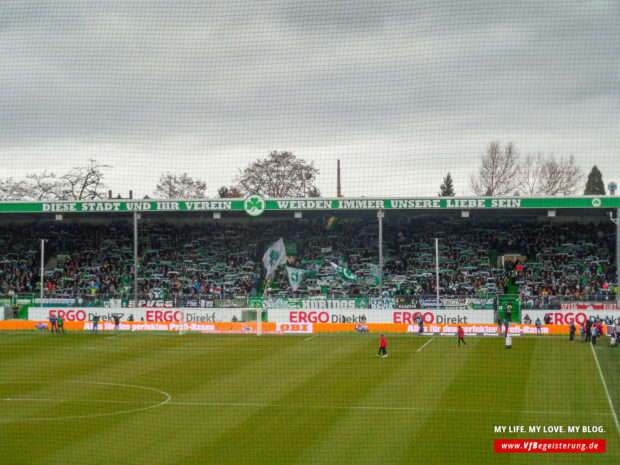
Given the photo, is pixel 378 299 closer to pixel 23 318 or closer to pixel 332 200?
pixel 332 200

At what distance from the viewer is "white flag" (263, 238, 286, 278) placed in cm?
3934

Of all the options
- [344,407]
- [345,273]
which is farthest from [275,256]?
[344,407]

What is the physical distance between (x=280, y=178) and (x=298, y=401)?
27574mm

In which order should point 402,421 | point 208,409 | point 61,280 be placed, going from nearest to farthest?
point 402,421 < point 208,409 < point 61,280

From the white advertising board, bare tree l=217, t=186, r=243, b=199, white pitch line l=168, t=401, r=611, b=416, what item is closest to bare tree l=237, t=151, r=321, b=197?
bare tree l=217, t=186, r=243, b=199

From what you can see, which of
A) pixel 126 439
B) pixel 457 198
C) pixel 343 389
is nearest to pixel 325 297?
pixel 457 198

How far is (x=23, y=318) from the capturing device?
3619 cm

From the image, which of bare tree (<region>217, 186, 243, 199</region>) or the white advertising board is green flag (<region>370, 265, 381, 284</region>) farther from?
bare tree (<region>217, 186, 243, 199</region>)

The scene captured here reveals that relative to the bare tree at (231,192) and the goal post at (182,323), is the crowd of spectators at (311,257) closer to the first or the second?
the goal post at (182,323)

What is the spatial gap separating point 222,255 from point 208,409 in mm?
24986

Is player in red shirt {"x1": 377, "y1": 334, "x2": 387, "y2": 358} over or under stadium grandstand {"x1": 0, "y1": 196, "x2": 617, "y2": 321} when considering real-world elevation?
under

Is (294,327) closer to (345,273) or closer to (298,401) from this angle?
(345,273)

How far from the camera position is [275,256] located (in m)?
39.5

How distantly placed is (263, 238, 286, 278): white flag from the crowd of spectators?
3.13 ft
